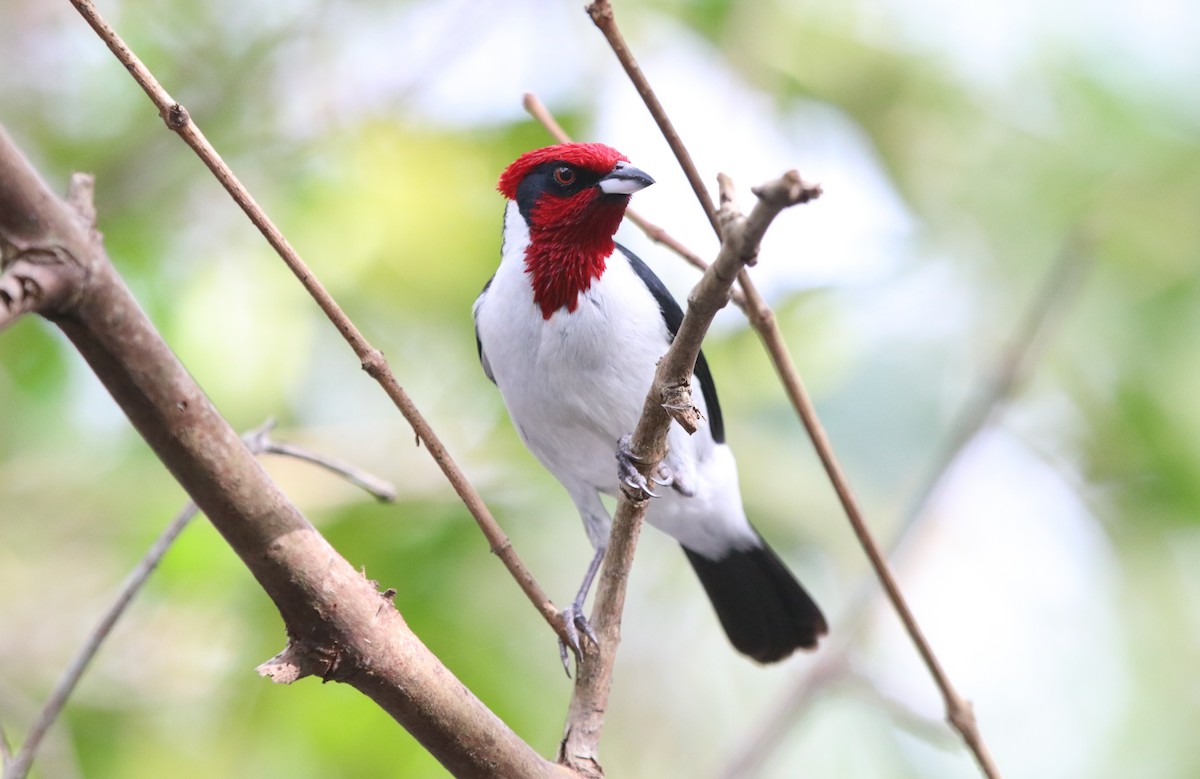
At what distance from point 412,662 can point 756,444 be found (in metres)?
2.76

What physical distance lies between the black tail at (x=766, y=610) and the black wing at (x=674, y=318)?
1.57 feet

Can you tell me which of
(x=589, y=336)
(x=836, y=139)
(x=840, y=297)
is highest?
(x=836, y=139)

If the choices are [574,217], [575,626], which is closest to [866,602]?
[575,626]

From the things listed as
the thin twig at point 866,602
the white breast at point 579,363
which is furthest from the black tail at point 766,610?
the thin twig at point 866,602

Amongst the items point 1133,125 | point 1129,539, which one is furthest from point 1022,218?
point 1129,539

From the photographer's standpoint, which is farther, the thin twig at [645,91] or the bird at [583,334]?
the bird at [583,334]

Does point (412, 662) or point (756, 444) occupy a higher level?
point (756, 444)

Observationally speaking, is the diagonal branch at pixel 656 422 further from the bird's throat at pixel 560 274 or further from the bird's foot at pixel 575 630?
the bird's throat at pixel 560 274

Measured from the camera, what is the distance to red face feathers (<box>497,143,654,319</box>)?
3129 millimetres

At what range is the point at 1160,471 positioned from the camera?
4359 millimetres

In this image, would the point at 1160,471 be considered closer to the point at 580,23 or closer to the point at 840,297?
the point at 840,297

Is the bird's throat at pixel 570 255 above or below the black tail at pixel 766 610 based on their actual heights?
above

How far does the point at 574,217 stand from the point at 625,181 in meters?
0.21

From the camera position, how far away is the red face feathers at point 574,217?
313 centimetres
